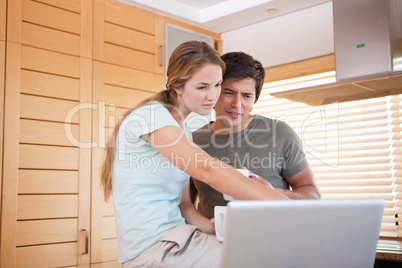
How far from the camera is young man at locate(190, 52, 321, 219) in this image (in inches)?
75.4

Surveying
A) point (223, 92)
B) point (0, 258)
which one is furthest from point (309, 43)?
point (0, 258)

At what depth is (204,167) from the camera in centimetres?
120

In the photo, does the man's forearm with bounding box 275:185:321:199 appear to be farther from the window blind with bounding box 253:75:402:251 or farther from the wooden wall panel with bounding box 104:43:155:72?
the wooden wall panel with bounding box 104:43:155:72

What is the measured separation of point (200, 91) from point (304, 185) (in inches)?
29.4

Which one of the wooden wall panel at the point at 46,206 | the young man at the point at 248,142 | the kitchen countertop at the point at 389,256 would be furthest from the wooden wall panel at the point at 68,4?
the kitchen countertop at the point at 389,256

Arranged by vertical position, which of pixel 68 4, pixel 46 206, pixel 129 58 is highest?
pixel 68 4

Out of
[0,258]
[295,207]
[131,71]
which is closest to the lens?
[295,207]

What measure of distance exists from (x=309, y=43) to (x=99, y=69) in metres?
1.57

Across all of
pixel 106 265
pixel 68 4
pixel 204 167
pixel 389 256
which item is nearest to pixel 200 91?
pixel 204 167

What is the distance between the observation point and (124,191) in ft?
4.14

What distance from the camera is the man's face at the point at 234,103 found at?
1.92 m

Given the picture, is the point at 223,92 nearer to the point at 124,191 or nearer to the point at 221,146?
the point at 221,146

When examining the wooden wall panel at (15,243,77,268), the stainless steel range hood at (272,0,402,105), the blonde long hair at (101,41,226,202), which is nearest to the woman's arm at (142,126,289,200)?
the blonde long hair at (101,41,226,202)

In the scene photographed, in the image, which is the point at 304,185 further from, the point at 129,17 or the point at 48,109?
the point at 129,17
